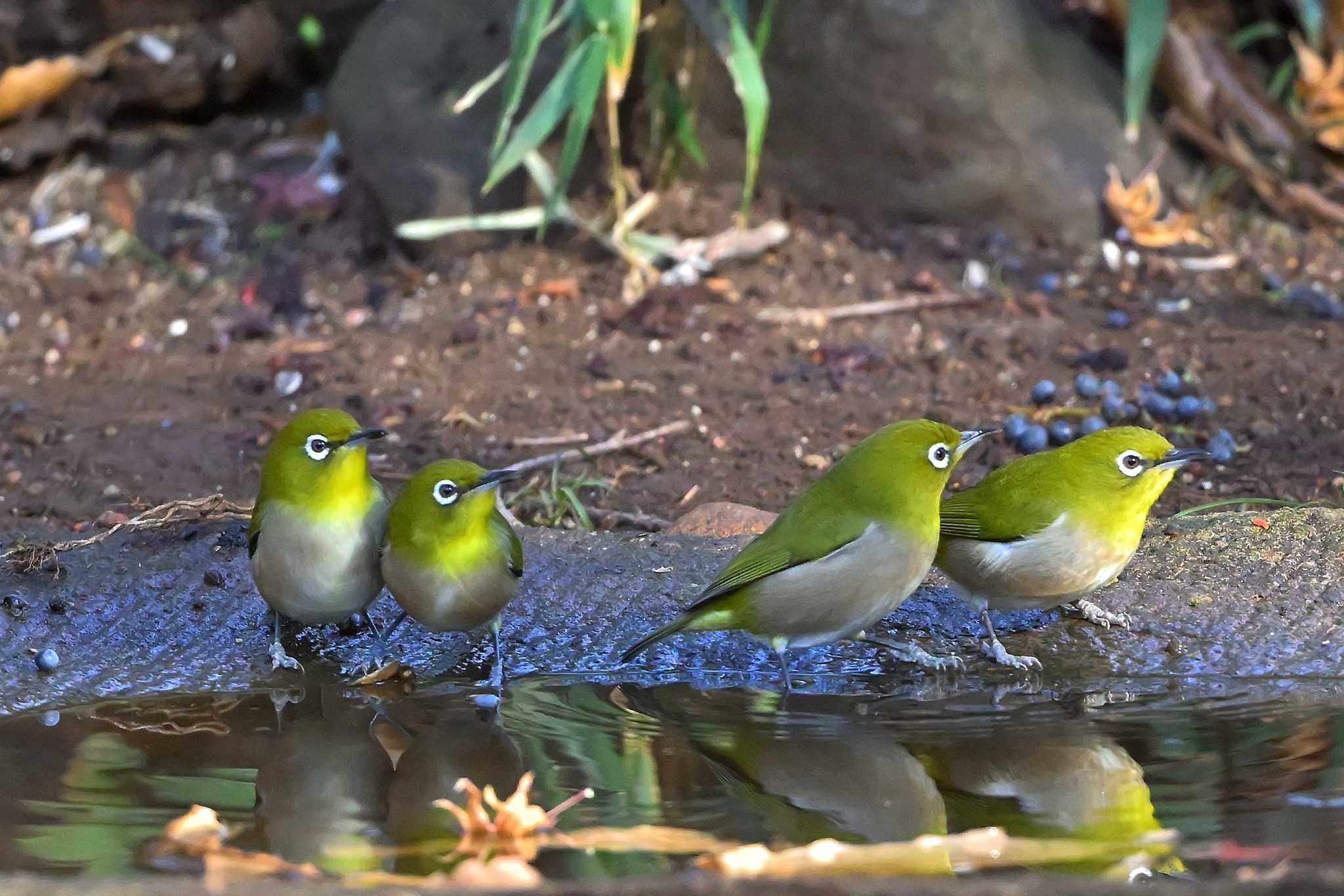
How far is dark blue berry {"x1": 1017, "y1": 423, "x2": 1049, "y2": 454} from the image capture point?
6.47 meters

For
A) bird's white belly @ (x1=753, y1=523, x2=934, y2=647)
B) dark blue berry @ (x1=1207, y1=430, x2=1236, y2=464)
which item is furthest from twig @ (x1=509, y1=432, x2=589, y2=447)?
dark blue berry @ (x1=1207, y1=430, x2=1236, y2=464)

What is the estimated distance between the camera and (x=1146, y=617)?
15.7ft

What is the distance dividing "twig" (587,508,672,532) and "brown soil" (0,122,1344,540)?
158mm

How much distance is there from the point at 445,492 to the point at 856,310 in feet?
12.5

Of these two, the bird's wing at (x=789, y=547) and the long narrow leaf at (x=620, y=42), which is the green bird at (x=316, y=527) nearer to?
A: the bird's wing at (x=789, y=547)

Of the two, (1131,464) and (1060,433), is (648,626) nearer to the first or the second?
(1131,464)

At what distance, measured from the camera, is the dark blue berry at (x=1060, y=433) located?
6.57 meters

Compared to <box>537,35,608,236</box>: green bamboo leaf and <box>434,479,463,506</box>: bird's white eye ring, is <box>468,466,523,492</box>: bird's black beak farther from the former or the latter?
<box>537,35,608,236</box>: green bamboo leaf

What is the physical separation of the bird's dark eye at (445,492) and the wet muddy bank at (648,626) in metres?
0.51

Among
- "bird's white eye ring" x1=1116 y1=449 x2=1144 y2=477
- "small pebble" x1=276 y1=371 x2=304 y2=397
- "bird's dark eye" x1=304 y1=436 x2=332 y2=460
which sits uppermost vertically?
"bird's dark eye" x1=304 y1=436 x2=332 y2=460

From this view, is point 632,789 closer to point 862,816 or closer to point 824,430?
point 862,816

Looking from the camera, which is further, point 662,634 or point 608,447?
point 608,447

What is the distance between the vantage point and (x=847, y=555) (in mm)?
4539

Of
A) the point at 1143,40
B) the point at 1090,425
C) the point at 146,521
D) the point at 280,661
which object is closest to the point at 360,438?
the point at 280,661
